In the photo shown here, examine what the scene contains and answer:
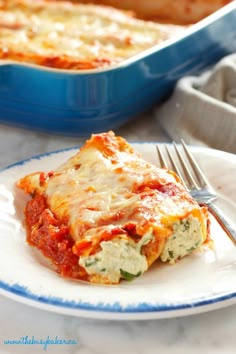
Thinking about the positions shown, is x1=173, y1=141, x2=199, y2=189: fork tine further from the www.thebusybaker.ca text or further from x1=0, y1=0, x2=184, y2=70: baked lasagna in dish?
the www.thebusybaker.ca text

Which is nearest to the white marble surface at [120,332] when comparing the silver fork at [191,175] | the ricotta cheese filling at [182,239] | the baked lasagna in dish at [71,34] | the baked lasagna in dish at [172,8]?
the ricotta cheese filling at [182,239]

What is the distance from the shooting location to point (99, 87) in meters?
2.24

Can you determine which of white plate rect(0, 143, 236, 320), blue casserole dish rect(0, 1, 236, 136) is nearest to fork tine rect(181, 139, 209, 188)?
white plate rect(0, 143, 236, 320)

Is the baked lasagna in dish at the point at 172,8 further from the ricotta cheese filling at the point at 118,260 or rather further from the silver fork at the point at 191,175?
the ricotta cheese filling at the point at 118,260

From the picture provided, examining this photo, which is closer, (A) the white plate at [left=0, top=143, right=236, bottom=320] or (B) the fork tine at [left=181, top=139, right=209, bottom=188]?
(A) the white plate at [left=0, top=143, right=236, bottom=320]

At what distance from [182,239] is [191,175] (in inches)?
15.4

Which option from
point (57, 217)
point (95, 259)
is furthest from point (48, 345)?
point (57, 217)

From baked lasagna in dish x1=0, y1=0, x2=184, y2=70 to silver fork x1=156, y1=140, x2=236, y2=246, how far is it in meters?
0.46

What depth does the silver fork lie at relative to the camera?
6.23 feet

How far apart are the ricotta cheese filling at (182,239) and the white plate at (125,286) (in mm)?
21

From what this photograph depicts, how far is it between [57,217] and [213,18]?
1074mm

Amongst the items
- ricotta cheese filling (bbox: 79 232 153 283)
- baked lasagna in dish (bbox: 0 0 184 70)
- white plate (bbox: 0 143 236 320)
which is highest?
baked lasagna in dish (bbox: 0 0 184 70)

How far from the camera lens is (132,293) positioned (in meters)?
1.51

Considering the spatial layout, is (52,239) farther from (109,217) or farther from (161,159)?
(161,159)
